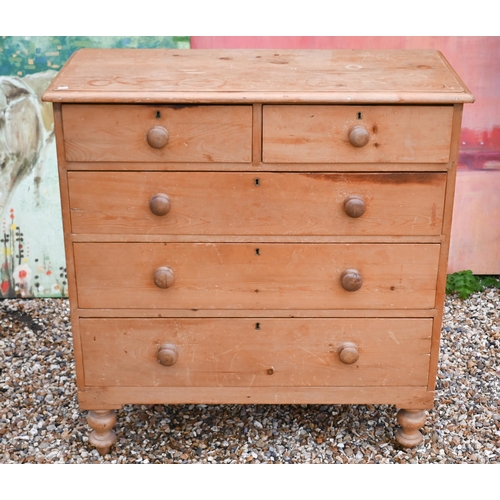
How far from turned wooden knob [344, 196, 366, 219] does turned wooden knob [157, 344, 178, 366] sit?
0.79 m

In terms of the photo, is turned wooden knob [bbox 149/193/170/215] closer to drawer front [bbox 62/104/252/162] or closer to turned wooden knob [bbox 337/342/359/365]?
drawer front [bbox 62/104/252/162]

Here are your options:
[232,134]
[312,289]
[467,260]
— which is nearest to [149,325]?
[312,289]

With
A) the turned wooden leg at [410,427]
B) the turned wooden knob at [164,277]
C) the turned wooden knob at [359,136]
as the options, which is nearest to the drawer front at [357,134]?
the turned wooden knob at [359,136]

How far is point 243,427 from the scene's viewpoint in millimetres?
3037

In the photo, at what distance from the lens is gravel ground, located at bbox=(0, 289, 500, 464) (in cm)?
289

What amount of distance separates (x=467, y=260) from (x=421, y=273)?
1729 mm

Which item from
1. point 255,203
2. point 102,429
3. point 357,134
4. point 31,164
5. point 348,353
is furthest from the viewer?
point 31,164

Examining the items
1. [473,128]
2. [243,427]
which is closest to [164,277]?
[243,427]

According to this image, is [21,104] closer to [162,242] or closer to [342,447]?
[162,242]

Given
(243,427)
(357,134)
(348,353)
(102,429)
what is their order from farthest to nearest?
(243,427)
(102,429)
(348,353)
(357,134)

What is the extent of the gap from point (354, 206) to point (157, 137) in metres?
0.68

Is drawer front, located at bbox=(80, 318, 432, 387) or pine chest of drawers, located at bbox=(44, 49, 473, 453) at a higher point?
pine chest of drawers, located at bbox=(44, 49, 473, 453)

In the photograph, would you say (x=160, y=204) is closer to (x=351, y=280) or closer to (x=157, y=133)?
(x=157, y=133)

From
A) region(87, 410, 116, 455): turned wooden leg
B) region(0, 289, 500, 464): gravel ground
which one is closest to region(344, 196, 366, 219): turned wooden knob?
region(0, 289, 500, 464): gravel ground
